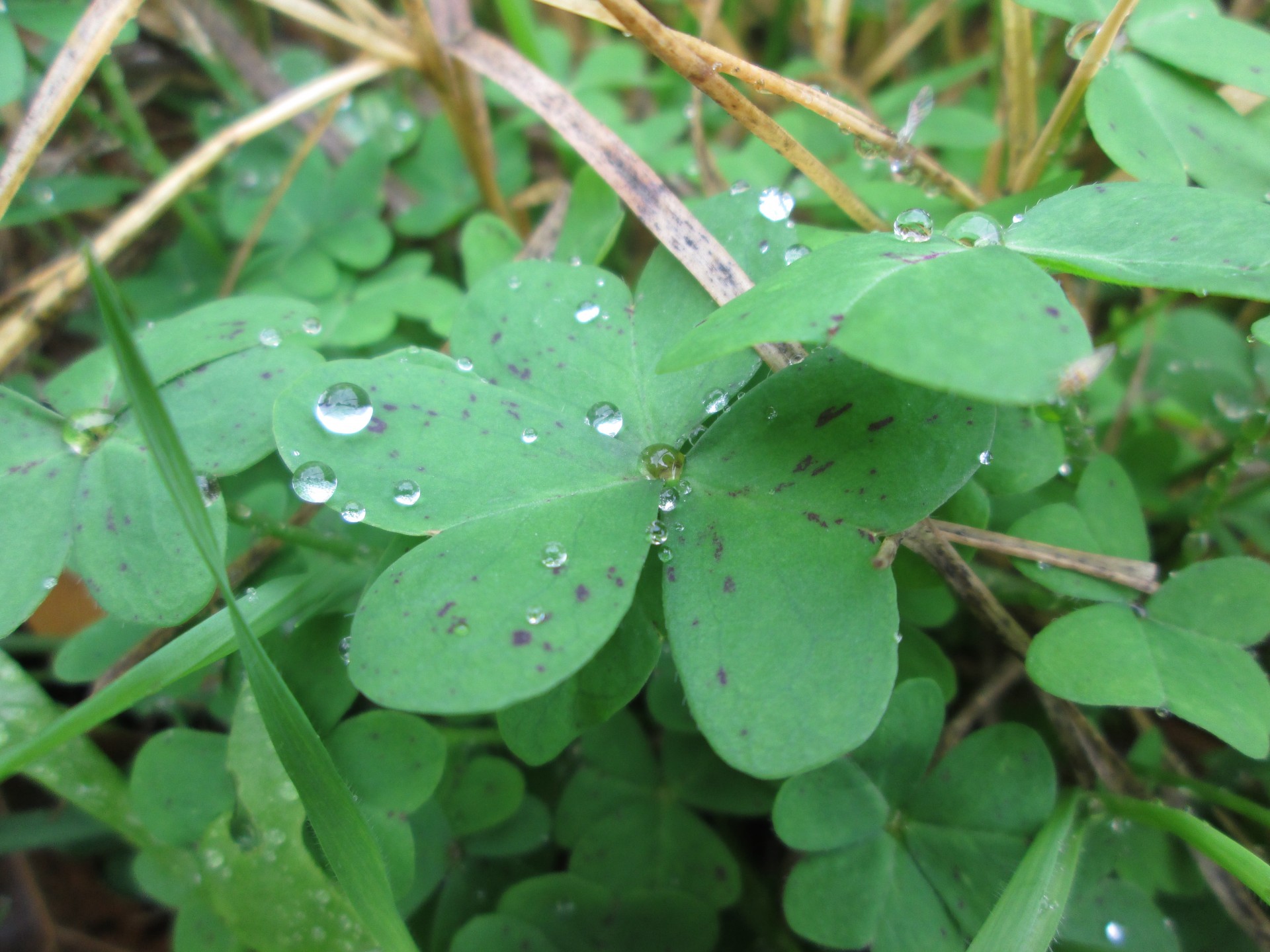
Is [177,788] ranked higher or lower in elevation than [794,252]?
lower

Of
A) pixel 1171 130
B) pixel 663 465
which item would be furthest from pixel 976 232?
pixel 1171 130

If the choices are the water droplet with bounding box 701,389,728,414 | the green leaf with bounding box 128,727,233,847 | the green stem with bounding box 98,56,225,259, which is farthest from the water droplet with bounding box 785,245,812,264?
the green stem with bounding box 98,56,225,259

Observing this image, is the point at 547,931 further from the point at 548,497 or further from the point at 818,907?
the point at 548,497

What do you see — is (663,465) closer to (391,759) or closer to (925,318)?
(925,318)

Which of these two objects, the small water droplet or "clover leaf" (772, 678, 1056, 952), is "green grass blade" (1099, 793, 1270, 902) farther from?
the small water droplet

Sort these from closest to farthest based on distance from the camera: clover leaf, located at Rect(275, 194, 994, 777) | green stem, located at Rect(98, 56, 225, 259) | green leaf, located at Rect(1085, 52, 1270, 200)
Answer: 1. clover leaf, located at Rect(275, 194, 994, 777)
2. green leaf, located at Rect(1085, 52, 1270, 200)
3. green stem, located at Rect(98, 56, 225, 259)

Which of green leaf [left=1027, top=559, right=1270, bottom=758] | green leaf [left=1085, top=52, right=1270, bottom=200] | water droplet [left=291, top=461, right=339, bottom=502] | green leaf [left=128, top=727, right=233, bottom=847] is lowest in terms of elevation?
green leaf [left=128, top=727, right=233, bottom=847]

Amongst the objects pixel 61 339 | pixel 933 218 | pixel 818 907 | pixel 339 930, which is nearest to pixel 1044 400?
pixel 818 907
